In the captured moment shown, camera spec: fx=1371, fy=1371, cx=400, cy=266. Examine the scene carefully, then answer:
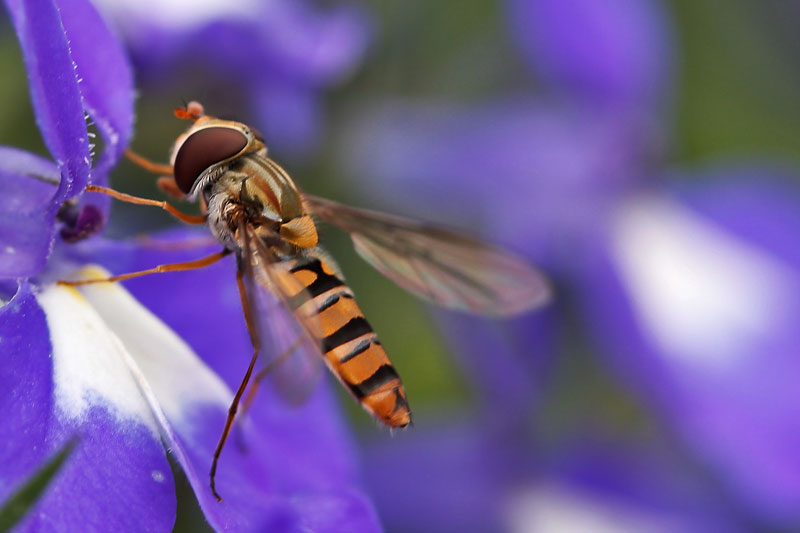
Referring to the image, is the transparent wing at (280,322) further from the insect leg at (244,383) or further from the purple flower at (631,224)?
the purple flower at (631,224)

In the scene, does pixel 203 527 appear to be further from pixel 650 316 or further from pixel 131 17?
pixel 650 316

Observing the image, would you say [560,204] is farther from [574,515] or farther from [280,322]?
[280,322]

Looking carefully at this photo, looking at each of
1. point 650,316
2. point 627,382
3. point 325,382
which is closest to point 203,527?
point 325,382

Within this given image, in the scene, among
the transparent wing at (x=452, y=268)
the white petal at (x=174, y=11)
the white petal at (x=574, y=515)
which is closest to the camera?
the transparent wing at (x=452, y=268)

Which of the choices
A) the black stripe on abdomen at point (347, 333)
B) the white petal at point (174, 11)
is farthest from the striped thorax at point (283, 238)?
the white petal at point (174, 11)

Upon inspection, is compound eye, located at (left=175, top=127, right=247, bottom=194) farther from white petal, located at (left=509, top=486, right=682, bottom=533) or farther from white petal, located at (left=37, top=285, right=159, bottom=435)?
white petal, located at (left=509, top=486, right=682, bottom=533)

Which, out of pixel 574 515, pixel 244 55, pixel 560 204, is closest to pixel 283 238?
pixel 244 55
